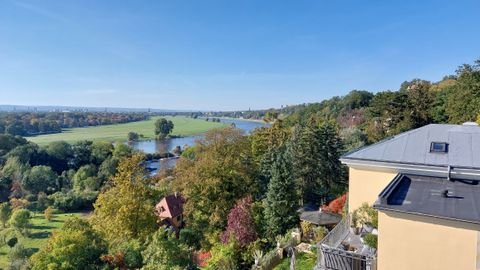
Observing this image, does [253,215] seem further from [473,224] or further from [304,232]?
[473,224]

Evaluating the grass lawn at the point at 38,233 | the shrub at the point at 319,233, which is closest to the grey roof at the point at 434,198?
the shrub at the point at 319,233

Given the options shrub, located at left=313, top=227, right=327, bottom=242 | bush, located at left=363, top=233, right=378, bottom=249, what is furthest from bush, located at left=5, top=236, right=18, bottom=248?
bush, located at left=363, top=233, right=378, bottom=249

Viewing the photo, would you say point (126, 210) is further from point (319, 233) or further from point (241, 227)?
point (319, 233)

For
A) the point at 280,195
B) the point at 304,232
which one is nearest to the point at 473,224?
the point at 304,232

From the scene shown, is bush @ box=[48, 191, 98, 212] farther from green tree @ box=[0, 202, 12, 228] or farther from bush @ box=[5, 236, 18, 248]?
bush @ box=[5, 236, 18, 248]

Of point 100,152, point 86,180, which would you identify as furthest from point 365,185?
point 100,152

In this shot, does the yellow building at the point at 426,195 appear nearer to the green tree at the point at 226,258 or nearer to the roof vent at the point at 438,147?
the roof vent at the point at 438,147
